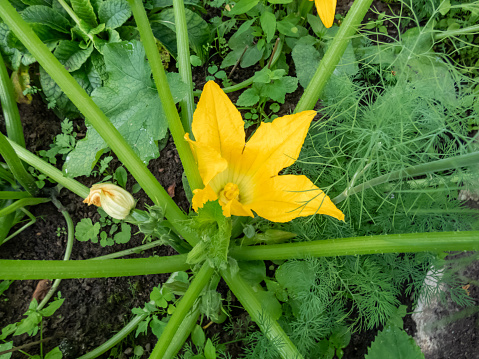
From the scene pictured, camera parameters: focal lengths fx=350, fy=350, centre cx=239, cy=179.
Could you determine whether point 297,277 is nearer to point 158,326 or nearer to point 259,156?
point 259,156

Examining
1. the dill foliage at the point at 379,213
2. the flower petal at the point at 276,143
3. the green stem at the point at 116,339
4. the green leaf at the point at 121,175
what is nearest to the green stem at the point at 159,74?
the flower petal at the point at 276,143

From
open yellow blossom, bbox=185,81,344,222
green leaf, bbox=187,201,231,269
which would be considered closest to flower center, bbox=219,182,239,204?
open yellow blossom, bbox=185,81,344,222

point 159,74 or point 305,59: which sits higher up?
point 159,74

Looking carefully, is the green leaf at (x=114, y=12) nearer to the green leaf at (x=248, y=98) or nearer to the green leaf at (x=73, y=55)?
the green leaf at (x=73, y=55)

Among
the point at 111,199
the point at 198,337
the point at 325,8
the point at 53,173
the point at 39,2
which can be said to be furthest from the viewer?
the point at 39,2

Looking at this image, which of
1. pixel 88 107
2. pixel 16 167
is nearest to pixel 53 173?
pixel 16 167

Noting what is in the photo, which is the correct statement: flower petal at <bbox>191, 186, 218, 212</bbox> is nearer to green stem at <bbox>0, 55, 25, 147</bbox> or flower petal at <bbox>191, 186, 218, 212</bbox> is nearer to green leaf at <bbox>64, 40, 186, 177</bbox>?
green leaf at <bbox>64, 40, 186, 177</bbox>

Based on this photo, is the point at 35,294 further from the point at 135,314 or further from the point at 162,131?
the point at 162,131
